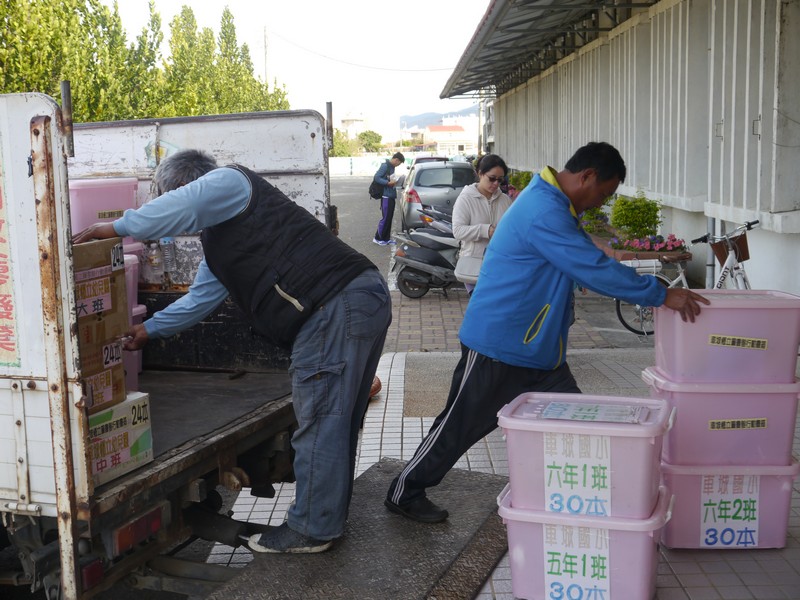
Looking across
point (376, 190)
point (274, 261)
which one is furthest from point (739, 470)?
point (376, 190)

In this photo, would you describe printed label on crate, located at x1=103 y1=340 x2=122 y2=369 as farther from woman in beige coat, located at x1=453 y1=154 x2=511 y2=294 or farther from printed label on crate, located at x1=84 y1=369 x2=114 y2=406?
→ woman in beige coat, located at x1=453 y1=154 x2=511 y2=294

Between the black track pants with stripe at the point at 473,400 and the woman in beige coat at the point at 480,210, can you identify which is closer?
the black track pants with stripe at the point at 473,400

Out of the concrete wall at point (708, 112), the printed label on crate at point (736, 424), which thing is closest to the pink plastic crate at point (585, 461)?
the printed label on crate at point (736, 424)

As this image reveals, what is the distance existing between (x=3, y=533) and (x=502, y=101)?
122 ft

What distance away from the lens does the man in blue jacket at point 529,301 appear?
3975 millimetres

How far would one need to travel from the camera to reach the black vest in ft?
12.7

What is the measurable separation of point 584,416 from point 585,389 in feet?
12.4

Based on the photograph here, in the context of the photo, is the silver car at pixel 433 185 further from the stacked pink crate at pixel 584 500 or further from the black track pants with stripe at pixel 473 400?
the stacked pink crate at pixel 584 500

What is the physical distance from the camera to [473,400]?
430cm

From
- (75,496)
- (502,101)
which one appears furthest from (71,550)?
(502,101)

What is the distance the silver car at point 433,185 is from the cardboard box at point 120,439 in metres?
15.4

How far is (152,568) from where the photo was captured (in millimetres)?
3906

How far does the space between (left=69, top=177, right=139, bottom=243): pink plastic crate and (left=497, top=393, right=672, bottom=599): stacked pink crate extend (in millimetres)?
2457

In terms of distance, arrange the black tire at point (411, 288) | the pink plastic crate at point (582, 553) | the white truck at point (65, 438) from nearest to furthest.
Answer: the white truck at point (65, 438), the pink plastic crate at point (582, 553), the black tire at point (411, 288)
